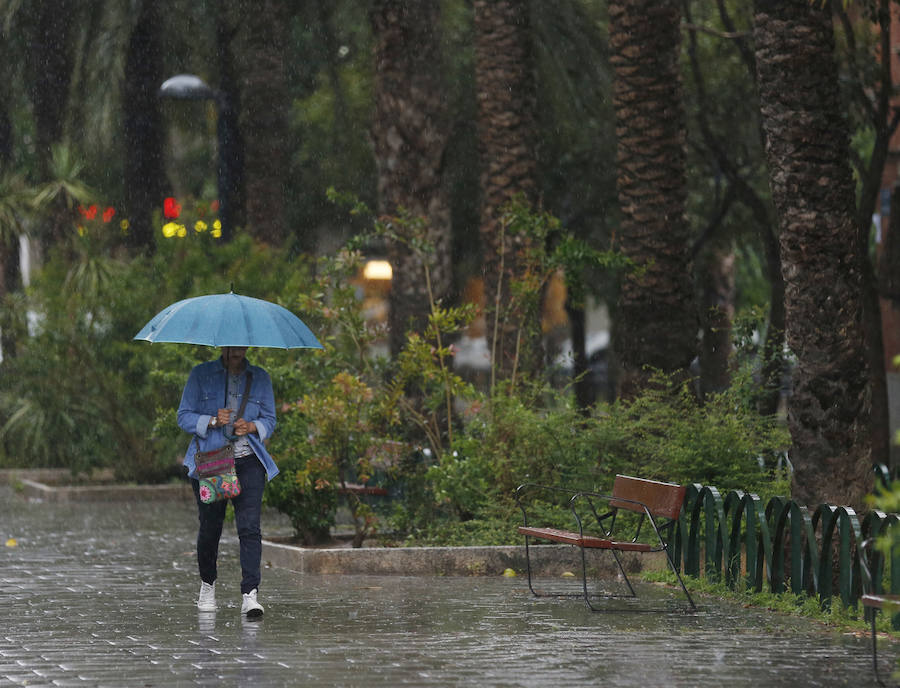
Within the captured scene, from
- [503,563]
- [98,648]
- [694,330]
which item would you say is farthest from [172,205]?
[98,648]

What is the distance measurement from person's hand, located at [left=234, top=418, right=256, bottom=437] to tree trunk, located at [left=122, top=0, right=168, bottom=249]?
1440 centimetres

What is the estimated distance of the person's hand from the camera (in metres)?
9.62

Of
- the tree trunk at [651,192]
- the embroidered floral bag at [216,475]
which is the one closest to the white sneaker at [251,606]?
the embroidered floral bag at [216,475]

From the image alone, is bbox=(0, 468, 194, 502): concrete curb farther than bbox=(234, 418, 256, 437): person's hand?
Yes

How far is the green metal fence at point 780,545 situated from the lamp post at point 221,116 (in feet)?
28.8

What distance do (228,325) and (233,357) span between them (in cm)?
29

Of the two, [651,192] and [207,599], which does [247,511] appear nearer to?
[207,599]

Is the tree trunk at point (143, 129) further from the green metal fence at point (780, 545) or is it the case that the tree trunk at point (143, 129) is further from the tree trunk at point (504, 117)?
the green metal fence at point (780, 545)

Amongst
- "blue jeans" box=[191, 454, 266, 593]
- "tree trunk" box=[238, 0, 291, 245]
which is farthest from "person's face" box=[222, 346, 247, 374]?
"tree trunk" box=[238, 0, 291, 245]

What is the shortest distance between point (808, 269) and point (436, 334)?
138 inches

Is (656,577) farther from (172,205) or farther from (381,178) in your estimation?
(172,205)

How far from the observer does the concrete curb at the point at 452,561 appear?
39.2 feet

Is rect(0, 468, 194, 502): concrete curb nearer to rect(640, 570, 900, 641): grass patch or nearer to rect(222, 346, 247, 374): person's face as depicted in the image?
rect(222, 346, 247, 374): person's face

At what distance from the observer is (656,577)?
11.5m
